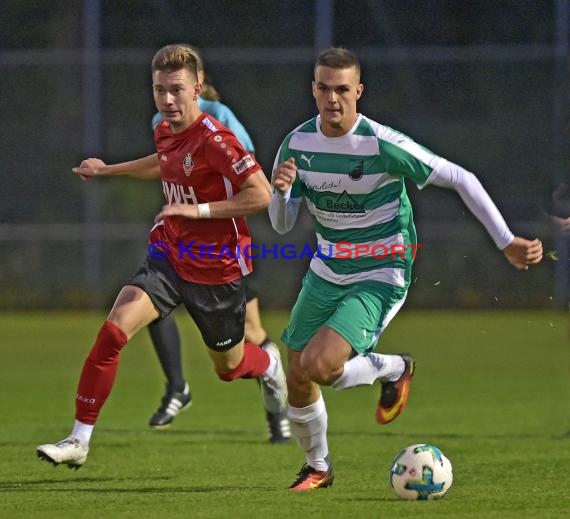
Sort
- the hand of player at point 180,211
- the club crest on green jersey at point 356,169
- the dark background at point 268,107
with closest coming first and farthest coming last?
the hand of player at point 180,211, the club crest on green jersey at point 356,169, the dark background at point 268,107

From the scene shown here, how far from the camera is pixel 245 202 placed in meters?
6.96

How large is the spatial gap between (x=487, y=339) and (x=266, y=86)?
15.2 feet

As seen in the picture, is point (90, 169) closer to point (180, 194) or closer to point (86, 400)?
point (180, 194)

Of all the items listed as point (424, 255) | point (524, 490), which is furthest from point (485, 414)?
point (424, 255)

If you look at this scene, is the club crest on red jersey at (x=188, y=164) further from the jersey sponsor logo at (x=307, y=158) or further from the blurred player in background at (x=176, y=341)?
the blurred player in background at (x=176, y=341)

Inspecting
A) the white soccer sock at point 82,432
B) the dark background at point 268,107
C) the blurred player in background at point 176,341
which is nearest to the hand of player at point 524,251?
the white soccer sock at point 82,432

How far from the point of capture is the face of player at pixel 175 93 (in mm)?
7129

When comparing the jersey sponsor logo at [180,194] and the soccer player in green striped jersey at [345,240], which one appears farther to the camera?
the jersey sponsor logo at [180,194]

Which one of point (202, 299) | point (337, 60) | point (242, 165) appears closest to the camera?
point (337, 60)

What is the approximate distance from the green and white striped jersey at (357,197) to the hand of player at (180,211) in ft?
1.48

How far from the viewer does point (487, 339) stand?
53.2ft

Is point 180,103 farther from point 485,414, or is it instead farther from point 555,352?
point 555,352

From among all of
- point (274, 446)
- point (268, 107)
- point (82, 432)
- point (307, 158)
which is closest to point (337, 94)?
point (307, 158)

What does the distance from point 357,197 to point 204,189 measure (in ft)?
3.00
